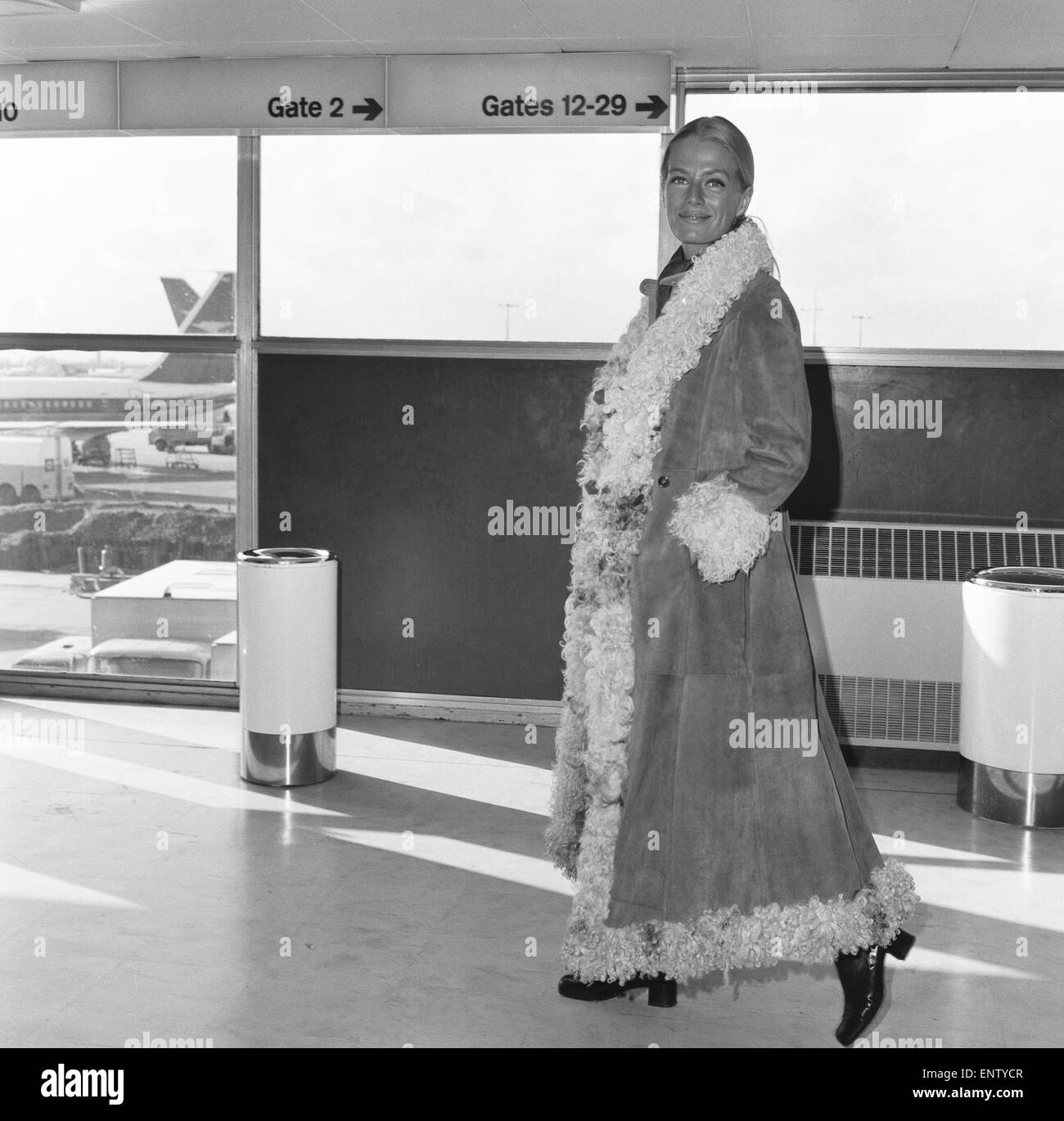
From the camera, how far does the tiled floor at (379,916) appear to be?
289cm

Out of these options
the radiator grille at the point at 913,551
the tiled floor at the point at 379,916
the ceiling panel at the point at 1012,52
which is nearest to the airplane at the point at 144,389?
the tiled floor at the point at 379,916

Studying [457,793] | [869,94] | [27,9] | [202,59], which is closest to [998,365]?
[869,94]

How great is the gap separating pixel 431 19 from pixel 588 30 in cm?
54

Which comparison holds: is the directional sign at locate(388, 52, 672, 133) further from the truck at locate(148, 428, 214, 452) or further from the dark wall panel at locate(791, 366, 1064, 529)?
the truck at locate(148, 428, 214, 452)

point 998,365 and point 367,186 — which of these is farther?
point 367,186

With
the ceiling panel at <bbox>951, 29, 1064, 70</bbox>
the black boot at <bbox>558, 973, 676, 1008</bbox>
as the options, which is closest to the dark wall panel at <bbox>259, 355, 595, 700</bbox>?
the ceiling panel at <bbox>951, 29, 1064, 70</bbox>

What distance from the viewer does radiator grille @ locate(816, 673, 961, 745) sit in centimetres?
497

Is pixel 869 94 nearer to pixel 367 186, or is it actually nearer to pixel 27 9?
pixel 367 186

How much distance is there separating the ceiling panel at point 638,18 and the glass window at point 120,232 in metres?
1.71

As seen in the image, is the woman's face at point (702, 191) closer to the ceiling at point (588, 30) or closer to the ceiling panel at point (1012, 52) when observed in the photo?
the ceiling at point (588, 30)

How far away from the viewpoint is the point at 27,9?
4422 millimetres

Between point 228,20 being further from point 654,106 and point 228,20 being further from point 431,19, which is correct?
point 654,106

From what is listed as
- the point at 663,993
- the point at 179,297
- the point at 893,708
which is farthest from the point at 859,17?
the point at 663,993
